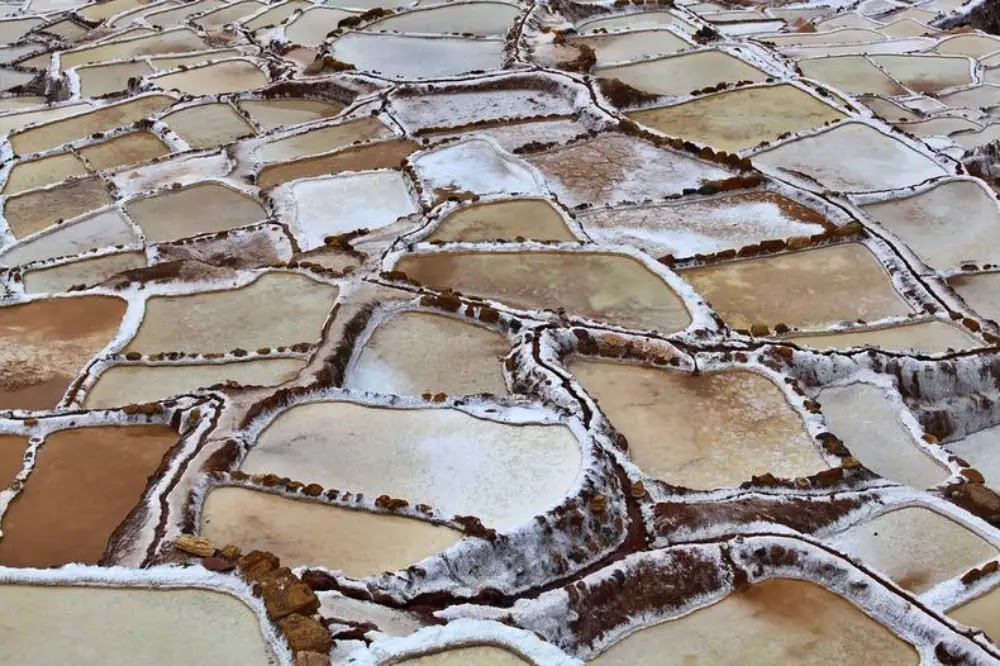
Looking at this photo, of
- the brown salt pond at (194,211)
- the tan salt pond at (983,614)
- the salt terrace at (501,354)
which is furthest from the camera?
the brown salt pond at (194,211)

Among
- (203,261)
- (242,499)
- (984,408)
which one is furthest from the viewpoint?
(203,261)

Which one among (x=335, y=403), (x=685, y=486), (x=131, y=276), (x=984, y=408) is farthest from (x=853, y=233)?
(x=131, y=276)

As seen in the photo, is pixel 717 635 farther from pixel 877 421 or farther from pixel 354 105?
pixel 354 105

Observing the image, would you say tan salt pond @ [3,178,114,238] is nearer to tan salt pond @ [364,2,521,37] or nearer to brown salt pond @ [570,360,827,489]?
tan salt pond @ [364,2,521,37]

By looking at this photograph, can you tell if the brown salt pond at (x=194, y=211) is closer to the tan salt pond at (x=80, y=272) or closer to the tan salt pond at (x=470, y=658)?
the tan salt pond at (x=80, y=272)

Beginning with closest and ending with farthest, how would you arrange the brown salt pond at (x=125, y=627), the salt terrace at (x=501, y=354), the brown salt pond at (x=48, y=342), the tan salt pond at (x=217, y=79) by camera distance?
the brown salt pond at (x=125, y=627), the salt terrace at (x=501, y=354), the brown salt pond at (x=48, y=342), the tan salt pond at (x=217, y=79)

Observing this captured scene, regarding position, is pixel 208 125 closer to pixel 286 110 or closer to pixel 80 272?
pixel 286 110

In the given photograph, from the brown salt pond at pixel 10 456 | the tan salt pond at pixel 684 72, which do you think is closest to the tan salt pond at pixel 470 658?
the brown salt pond at pixel 10 456

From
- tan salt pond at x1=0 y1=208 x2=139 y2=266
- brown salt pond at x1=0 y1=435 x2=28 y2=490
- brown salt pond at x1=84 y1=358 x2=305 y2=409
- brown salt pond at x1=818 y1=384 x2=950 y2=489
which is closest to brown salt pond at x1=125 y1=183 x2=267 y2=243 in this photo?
tan salt pond at x1=0 y1=208 x2=139 y2=266
